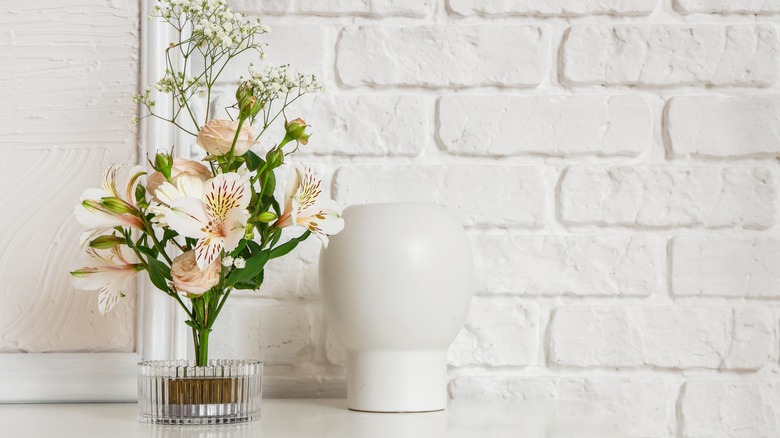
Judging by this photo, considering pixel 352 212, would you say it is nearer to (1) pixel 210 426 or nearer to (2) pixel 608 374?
(1) pixel 210 426

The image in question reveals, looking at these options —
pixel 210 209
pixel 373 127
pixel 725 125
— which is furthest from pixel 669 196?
pixel 210 209

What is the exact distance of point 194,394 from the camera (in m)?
0.80

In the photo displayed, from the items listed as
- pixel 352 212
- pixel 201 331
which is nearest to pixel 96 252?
pixel 201 331

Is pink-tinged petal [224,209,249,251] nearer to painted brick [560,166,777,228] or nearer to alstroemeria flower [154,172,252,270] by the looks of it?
alstroemeria flower [154,172,252,270]

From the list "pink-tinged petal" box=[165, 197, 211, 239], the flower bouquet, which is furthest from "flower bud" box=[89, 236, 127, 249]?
"pink-tinged petal" box=[165, 197, 211, 239]

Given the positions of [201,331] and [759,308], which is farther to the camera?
[759,308]

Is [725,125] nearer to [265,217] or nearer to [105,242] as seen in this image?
[265,217]

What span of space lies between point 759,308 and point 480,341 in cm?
35

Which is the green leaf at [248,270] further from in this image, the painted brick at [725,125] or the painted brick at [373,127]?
the painted brick at [725,125]

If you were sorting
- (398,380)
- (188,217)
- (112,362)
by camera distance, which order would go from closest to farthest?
1. (188,217)
2. (398,380)
3. (112,362)

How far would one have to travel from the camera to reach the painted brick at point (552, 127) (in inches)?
41.4

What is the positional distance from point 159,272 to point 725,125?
2.34 feet

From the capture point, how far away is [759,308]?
103 centimetres

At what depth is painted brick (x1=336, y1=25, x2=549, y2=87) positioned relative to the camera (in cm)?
106
